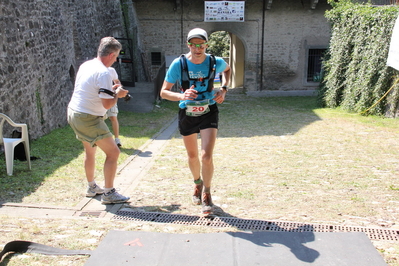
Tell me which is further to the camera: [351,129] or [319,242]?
[351,129]

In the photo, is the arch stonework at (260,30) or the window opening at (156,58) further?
the window opening at (156,58)

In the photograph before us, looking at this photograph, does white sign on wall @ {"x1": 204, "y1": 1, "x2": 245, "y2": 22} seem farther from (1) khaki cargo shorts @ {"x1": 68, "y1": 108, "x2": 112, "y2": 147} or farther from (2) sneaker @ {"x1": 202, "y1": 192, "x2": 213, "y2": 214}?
(2) sneaker @ {"x1": 202, "y1": 192, "x2": 213, "y2": 214}

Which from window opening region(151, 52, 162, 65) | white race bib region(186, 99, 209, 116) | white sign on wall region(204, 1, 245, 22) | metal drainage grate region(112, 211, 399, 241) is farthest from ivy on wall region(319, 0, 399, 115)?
window opening region(151, 52, 162, 65)

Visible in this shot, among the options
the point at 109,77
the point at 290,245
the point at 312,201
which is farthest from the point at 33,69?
the point at 290,245

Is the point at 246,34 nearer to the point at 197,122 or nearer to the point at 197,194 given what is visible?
the point at 197,194

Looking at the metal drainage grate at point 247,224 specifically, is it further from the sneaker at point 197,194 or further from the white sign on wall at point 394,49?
the white sign on wall at point 394,49

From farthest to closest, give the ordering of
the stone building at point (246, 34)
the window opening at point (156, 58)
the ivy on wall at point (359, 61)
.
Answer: the window opening at point (156, 58) < the stone building at point (246, 34) < the ivy on wall at point (359, 61)

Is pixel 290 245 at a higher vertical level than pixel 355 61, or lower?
lower

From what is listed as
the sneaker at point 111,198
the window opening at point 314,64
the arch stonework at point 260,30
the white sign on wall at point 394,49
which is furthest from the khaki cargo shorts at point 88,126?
the window opening at point 314,64

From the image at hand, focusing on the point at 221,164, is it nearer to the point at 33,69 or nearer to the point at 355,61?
the point at 33,69

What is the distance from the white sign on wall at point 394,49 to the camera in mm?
9680

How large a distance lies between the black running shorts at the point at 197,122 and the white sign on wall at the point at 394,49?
23.7 ft

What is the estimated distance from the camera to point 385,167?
236 inches

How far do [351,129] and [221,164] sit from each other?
13.9 feet
